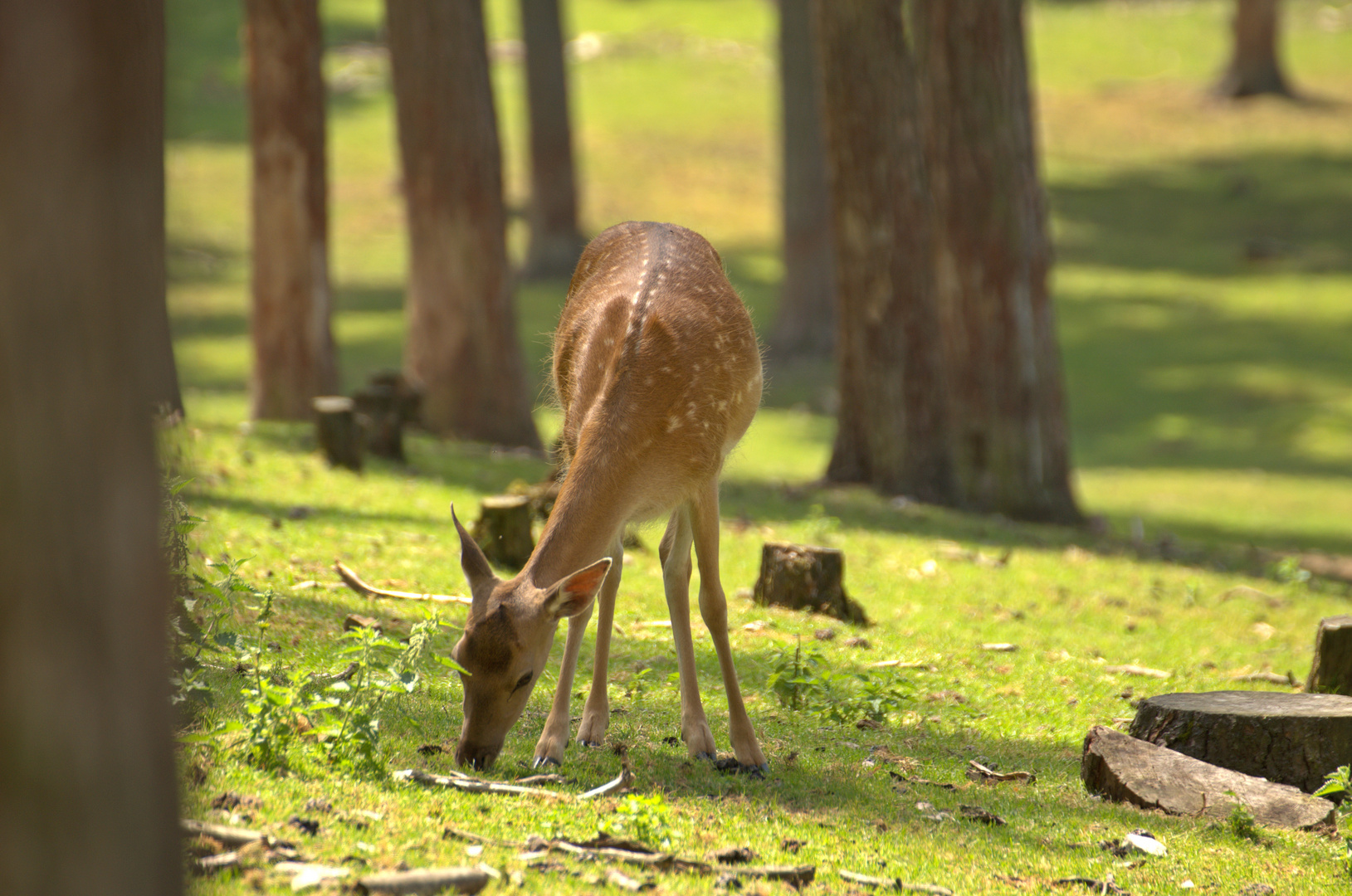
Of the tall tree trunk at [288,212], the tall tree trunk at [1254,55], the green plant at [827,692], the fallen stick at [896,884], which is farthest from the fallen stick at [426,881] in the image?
the tall tree trunk at [1254,55]

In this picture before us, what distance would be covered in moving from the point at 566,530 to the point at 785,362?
19898 mm

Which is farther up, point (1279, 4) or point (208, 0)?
point (208, 0)

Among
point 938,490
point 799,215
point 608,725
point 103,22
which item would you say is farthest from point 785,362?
point 103,22

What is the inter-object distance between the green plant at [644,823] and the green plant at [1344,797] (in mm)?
2449

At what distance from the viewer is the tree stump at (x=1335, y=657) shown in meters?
7.47

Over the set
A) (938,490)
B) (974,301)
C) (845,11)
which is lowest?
(938,490)

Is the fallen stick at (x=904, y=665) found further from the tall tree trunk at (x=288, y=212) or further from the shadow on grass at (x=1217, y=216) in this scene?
the shadow on grass at (x=1217, y=216)

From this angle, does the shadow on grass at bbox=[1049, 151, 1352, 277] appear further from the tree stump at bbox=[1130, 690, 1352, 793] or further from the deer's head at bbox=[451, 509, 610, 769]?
the deer's head at bbox=[451, 509, 610, 769]

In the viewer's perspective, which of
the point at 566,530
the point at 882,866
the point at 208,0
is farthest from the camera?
the point at 208,0

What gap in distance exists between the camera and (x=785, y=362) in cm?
2495

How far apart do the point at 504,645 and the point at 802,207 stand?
2024cm

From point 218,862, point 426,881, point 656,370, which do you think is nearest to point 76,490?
point 218,862

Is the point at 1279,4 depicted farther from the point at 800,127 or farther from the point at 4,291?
the point at 4,291

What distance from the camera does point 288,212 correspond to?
47.3 feet
